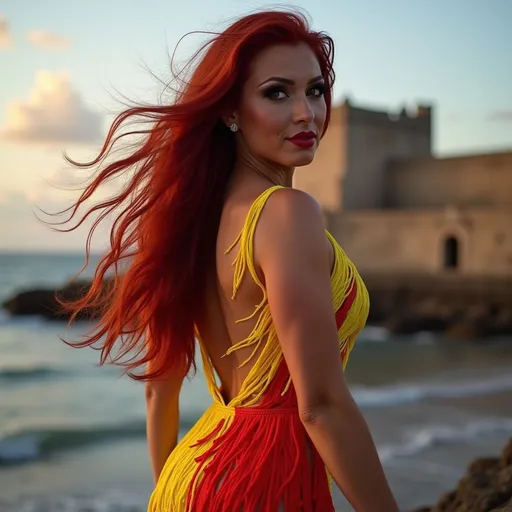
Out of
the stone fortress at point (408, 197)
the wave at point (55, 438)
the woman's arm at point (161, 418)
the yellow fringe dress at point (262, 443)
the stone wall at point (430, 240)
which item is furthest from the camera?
the stone fortress at point (408, 197)

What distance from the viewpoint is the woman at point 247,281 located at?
1.08m

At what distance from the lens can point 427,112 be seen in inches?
1163

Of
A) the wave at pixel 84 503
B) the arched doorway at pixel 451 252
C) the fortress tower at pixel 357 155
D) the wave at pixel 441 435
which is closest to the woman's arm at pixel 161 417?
the wave at pixel 84 503

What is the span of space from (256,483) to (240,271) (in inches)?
13.4

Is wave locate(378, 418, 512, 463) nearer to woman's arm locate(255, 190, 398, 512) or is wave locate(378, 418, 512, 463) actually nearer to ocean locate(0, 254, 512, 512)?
ocean locate(0, 254, 512, 512)

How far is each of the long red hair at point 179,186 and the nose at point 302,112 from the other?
0.11m

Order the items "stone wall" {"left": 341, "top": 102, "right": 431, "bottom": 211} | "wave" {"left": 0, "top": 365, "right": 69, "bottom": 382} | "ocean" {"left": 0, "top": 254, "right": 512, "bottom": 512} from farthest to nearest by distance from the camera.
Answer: "stone wall" {"left": 341, "top": 102, "right": 431, "bottom": 211} → "wave" {"left": 0, "top": 365, "right": 69, "bottom": 382} → "ocean" {"left": 0, "top": 254, "right": 512, "bottom": 512}

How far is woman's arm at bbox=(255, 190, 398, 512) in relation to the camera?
107 cm

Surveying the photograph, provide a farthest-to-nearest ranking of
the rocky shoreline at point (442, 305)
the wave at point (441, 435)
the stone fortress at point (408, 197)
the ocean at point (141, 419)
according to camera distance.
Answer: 1. the stone fortress at point (408, 197)
2. the rocky shoreline at point (442, 305)
3. the wave at point (441, 435)
4. the ocean at point (141, 419)

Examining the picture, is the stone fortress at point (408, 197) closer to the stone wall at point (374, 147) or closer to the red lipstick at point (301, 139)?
the stone wall at point (374, 147)

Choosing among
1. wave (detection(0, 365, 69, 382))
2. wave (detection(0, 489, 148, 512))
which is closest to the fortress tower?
wave (detection(0, 365, 69, 382))

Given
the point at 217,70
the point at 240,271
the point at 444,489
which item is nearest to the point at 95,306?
the point at 240,271

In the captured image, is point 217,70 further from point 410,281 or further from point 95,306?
point 410,281

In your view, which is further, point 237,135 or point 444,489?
point 444,489
